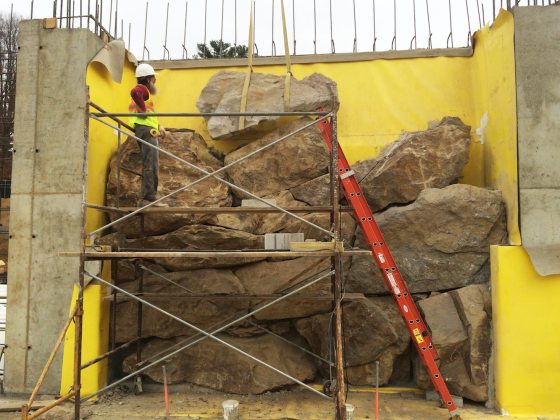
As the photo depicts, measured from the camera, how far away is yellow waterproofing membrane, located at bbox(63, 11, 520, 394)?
19.8 feet

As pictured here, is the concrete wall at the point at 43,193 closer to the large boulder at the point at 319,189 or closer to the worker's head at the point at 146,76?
the worker's head at the point at 146,76

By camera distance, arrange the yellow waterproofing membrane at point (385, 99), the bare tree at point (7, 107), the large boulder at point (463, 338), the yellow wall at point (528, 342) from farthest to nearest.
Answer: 1. the bare tree at point (7, 107)
2. the yellow waterproofing membrane at point (385, 99)
3. the large boulder at point (463, 338)
4. the yellow wall at point (528, 342)

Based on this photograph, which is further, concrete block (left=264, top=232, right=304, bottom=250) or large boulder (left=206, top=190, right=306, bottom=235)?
large boulder (left=206, top=190, right=306, bottom=235)

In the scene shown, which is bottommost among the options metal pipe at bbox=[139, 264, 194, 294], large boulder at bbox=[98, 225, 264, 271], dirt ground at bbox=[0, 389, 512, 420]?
dirt ground at bbox=[0, 389, 512, 420]

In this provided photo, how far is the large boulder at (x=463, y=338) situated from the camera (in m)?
5.48

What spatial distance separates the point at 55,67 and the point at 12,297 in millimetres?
2773

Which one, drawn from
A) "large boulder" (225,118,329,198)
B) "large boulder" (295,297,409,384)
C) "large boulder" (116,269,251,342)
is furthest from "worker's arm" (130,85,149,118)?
"large boulder" (295,297,409,384)

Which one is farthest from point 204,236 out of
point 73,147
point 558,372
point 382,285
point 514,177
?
point 558,372

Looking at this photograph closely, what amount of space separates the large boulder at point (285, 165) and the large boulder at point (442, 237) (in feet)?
4.04

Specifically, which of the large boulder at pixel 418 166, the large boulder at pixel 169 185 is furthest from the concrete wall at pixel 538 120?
the large boulder at pixel 169 185

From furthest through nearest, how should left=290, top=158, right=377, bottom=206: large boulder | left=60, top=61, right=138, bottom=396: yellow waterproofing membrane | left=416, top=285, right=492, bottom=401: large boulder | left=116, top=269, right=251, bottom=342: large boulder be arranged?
left=290, top=158, right=377, bottom=206: large boulder
left=116, top=269, right=251, bottom=342: large boulder
left=60, top=61, right=138, bottom=396: yellow waterproofing membrane
left=416, top=285, right=492, bottom=401: large boulder

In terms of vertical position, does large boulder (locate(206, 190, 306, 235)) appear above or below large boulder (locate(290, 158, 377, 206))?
below

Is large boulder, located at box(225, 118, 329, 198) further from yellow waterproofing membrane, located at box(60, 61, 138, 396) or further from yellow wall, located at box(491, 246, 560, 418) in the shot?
yellow wall, located at box(491, 246, 560, 418)

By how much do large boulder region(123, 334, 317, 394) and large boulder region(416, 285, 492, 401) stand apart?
5.02 feet
